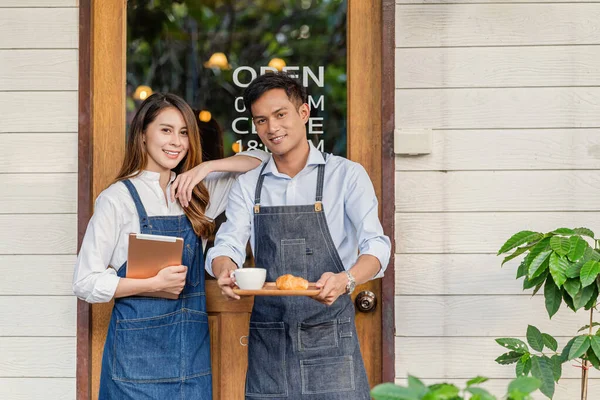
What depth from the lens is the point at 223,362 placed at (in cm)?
287

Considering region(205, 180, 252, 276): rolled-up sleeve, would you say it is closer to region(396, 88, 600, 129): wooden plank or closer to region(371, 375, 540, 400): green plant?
region(396, 88, 600, 129): wooden plank

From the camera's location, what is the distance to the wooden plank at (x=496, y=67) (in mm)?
2779

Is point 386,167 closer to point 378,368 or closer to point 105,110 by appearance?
point 378,368

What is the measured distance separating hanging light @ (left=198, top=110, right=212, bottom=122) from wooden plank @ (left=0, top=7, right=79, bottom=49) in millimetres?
529

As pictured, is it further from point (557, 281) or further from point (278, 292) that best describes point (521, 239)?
point (278, 292)

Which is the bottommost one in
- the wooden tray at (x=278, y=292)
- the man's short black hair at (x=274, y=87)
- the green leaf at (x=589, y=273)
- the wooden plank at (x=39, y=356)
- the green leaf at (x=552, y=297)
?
the wooden plank at (x=39, y=356)

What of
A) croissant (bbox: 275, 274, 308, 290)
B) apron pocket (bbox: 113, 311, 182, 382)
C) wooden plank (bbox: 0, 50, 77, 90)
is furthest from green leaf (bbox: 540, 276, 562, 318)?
wooden plank (bbox: 0, 50, 77, 90)

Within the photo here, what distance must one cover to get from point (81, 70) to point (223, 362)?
1206 millimetres

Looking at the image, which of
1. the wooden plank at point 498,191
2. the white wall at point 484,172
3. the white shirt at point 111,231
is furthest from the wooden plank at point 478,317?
the white shirt at point 111,231

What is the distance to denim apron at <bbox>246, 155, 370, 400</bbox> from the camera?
7.88 ft

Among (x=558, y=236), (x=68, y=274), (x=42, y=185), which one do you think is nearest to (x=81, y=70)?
(x=42, y=185)

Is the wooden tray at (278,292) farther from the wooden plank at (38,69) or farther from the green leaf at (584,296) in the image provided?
the wooden plank at (38,69)

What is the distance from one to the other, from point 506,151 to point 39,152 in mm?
1718

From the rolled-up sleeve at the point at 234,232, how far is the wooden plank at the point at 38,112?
74 cm
